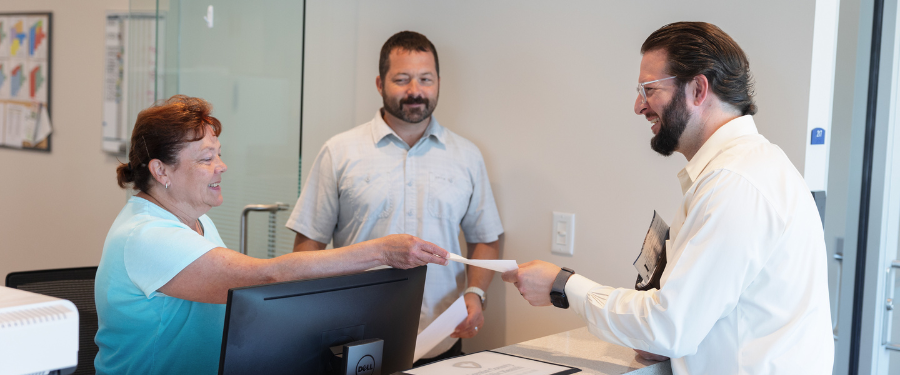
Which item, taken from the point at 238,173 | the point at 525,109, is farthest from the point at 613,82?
the point at 238,173

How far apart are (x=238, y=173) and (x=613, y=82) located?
4.61ft

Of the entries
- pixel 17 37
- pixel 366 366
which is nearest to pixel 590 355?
pixel 366 366

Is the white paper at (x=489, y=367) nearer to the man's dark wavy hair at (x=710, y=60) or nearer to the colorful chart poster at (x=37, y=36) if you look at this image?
the man's dark wavy hair at (x=710, y=60)

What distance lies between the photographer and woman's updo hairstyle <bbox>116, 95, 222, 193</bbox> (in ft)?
5.52

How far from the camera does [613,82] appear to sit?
228cm

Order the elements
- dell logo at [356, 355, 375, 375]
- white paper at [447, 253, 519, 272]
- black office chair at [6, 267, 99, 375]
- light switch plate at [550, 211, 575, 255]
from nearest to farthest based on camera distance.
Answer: dell logo at [356, 355, 375, 375]
white paper at [447, 253, 519, 272]
black office chair at [6, 267, 99, 375]
light switch plate at [550, 211, 575, 255]

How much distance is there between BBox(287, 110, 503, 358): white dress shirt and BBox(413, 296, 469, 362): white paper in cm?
53

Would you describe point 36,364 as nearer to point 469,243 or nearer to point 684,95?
point 684,95

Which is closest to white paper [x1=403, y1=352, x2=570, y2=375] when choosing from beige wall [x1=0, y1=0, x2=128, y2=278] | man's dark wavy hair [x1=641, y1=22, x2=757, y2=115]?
man's dark wavy hair [x1=641, y1=22, x2=757, y2=115]

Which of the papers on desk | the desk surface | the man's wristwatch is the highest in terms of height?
the papers on desk

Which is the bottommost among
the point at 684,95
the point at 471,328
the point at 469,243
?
the point at 471,328

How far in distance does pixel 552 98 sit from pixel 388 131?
1.96 ft

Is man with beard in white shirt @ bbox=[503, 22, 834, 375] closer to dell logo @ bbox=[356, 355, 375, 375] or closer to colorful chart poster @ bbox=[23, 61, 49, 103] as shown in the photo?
dell logo @ bbox=[356, 355, 375, 375]

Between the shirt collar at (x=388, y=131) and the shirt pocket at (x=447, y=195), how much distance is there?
0.46ft
